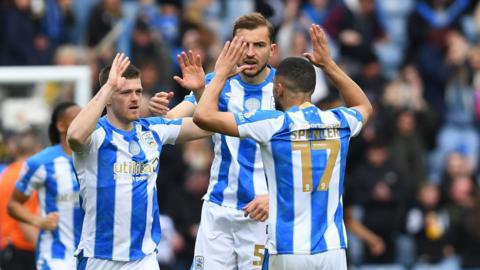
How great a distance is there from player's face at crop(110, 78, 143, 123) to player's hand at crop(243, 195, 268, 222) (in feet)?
4.04

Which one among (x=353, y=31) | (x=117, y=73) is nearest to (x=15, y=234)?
(x=117, y=73)

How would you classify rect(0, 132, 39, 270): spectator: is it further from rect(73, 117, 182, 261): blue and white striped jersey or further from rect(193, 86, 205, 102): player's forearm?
rect(193, 86, 205, 102): player's forearm

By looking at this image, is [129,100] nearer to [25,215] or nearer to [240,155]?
[240,155]

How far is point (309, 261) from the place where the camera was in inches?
358

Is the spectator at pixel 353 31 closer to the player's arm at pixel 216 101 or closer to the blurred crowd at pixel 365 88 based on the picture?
the blurred crowd at pixel 365 88

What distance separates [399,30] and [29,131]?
31.9 ft

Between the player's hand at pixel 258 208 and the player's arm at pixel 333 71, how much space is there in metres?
1.09

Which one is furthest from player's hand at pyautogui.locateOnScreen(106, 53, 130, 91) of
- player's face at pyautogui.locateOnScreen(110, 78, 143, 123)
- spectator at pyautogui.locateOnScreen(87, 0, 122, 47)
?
spectator at pyautogui.locateOnScreen(87, 0, 122, 47)

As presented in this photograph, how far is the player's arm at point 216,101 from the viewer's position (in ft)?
29.4

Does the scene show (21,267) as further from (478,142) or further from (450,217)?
(478,142)

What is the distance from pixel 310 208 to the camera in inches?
358

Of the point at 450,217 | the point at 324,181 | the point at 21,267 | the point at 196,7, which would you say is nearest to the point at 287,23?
the point at 196,7

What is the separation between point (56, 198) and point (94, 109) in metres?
2.48

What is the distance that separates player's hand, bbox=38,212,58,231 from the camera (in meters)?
11.3
